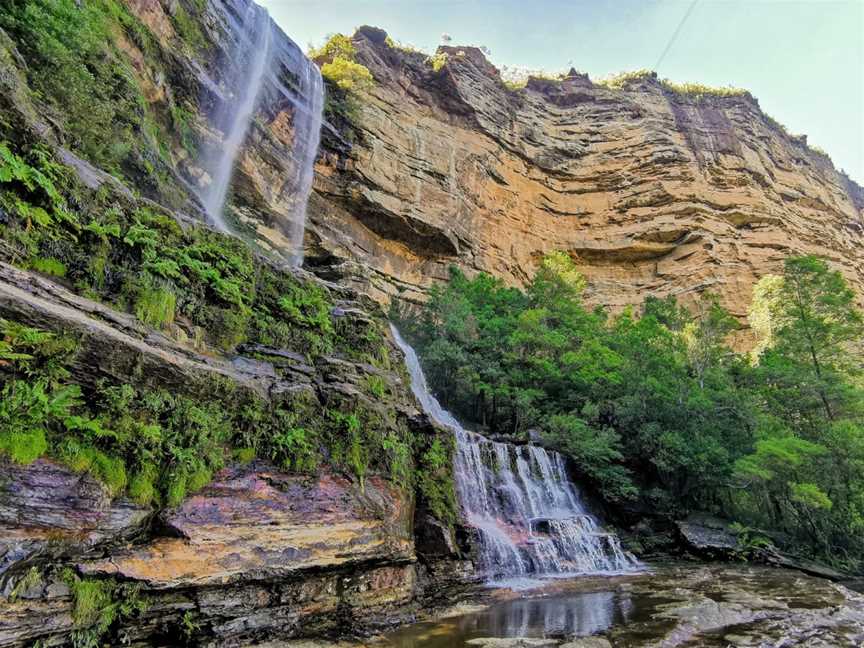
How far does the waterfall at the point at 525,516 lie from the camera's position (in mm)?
10203

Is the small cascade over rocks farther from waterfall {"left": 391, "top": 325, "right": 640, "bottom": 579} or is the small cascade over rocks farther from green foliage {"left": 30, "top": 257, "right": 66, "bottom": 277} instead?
waterfall {"left": 391, "top": 325, "right": 640, "bottom": 579}

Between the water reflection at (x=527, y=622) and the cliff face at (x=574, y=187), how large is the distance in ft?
63.7

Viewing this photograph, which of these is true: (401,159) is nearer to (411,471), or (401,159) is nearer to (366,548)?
(411,471)

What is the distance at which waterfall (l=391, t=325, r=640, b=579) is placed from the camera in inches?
402

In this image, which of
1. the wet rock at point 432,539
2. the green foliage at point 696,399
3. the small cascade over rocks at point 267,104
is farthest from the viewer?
the small cascade over rocks at point 267,104

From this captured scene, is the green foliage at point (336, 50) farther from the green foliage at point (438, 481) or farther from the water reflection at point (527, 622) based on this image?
the water reflection at point (527, 622)

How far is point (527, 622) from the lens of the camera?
6480mm

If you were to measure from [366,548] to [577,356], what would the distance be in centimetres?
1407

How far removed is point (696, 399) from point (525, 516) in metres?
8.49

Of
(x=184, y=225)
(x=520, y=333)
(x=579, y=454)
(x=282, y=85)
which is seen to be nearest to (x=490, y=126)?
(x=282, y=85)

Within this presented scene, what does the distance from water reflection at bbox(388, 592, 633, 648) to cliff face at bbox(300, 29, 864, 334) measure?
19.4m

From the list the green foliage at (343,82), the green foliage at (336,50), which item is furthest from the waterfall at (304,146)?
the green foliage at (336,50)

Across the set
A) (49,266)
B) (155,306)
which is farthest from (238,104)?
(49,266)

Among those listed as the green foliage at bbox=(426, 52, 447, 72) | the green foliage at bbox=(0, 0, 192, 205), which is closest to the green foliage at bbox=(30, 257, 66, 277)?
the green foliage at bbox=(0, 0, 192, 205)
